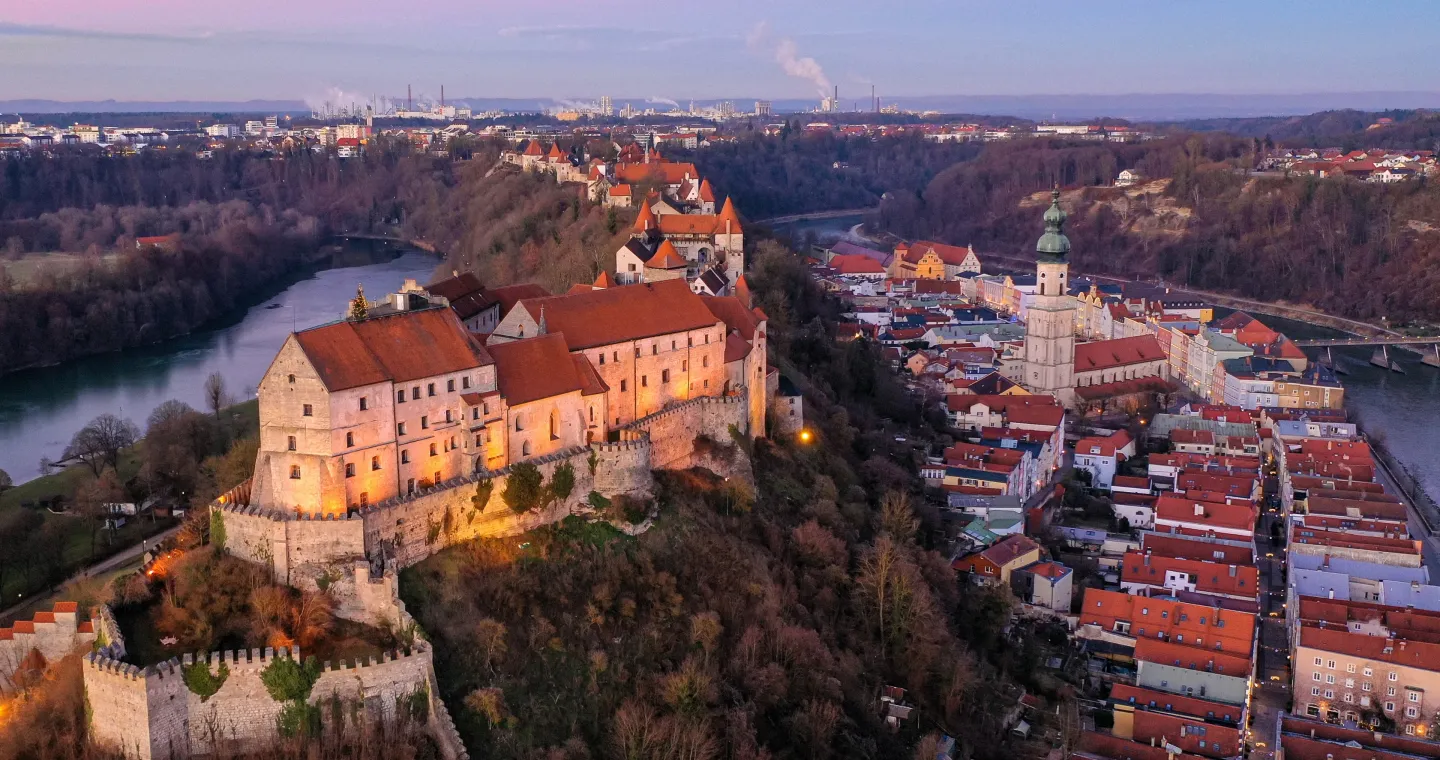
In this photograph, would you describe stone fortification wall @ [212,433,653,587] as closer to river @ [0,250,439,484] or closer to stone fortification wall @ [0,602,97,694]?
stone fortification wall @ [0,602,97,694]

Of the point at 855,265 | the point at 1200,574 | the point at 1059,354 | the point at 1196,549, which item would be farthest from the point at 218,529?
the point at 855,265

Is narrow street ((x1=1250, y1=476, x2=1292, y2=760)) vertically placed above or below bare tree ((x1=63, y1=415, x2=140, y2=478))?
below

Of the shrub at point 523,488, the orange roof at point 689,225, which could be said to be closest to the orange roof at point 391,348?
the shrub at point 523,488

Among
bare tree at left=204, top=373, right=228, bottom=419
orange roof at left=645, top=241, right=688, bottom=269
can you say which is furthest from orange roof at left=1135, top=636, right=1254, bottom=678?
bare tree at left=204, top=373, right=228, bottom=419

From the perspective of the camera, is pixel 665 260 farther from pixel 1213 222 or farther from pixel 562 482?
pixel 1213 222

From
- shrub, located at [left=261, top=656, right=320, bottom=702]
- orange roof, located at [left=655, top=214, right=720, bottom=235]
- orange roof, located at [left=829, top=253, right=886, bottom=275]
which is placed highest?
orange roof, located at [left=655, top=214, right=720, bottom=235]

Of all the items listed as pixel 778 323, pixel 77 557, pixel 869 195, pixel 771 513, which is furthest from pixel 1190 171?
pixel 77 557

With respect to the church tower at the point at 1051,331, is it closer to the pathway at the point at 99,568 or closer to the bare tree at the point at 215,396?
the bare tree at the point at 215,396
